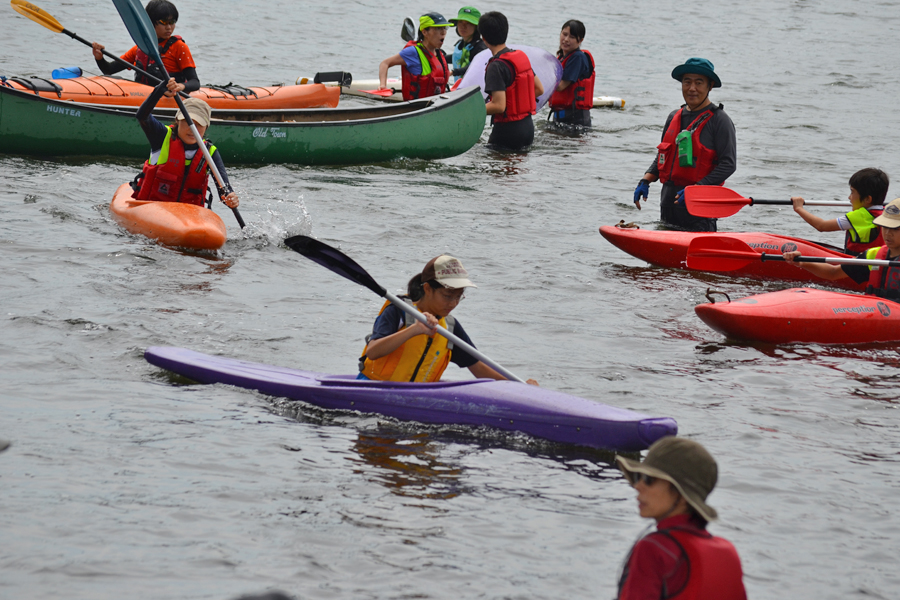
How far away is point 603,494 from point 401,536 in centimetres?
92

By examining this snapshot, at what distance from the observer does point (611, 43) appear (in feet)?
78.7

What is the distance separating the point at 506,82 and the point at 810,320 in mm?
5923

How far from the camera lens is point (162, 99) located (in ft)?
34.6

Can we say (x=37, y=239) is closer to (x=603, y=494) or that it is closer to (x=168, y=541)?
(x=168, y=541)

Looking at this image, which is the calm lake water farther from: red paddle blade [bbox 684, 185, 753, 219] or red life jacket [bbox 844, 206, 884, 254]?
red life jacket [bbox 844, 206, 884, 254]

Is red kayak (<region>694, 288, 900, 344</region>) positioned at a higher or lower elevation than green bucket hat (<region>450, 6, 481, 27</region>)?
lower

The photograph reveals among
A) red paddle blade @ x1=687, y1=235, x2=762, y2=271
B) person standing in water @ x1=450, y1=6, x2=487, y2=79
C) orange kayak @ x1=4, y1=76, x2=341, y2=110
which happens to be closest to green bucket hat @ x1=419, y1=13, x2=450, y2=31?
person standing in water @ x1=450, y1=6, x2=487, y2=79

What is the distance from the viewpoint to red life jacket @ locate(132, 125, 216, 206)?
7562mm

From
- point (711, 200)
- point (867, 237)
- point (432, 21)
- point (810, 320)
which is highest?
point (432, 21)

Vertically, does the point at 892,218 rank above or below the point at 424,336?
above

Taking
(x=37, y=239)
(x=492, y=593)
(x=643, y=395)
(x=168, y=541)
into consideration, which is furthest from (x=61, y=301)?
(x=492, y=593)

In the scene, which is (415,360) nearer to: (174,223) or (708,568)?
(708,568)

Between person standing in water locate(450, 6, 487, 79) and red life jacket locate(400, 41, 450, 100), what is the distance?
57 cm

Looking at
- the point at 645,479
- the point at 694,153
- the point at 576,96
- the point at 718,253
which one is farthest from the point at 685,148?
the point at 576,96
